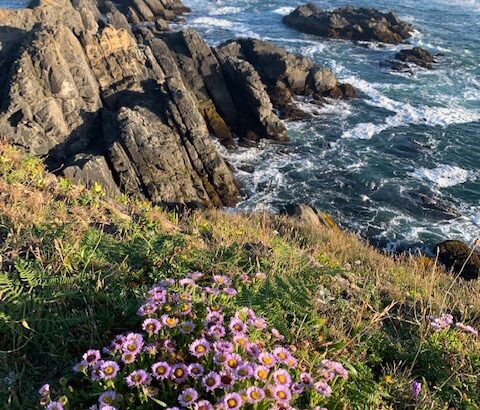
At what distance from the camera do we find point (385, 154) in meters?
27.1

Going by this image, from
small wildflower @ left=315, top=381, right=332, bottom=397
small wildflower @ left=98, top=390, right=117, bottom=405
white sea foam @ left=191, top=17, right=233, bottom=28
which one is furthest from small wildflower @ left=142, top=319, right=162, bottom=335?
white sea foam @ left=191, top=17, right=233, bottom=28

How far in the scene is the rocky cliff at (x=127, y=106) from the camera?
2033 centimetres

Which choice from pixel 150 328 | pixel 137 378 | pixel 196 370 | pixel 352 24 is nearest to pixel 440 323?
pixel 196 370

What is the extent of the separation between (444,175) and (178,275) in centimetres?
2344

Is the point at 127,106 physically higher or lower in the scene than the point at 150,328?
lower

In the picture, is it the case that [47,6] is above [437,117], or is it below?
above

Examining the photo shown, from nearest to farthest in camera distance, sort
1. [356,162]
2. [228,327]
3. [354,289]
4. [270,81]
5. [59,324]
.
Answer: [228,327] < [59,324] < [354,289] < [356,162] < [270,81]

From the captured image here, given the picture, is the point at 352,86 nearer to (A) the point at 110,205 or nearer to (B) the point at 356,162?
(B) the point at 356,162

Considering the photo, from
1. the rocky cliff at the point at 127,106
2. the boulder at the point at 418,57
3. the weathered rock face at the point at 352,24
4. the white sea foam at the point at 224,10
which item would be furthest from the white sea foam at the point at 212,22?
the rocky cliff at the point at 127,106

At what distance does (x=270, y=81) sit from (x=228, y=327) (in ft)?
105

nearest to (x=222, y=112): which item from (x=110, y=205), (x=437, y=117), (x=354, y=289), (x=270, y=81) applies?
(x=270, y=81)

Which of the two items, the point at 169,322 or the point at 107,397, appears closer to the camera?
the point at 107,397

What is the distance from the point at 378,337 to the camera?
14.2 ft

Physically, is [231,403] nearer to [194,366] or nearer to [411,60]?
[194,366]
